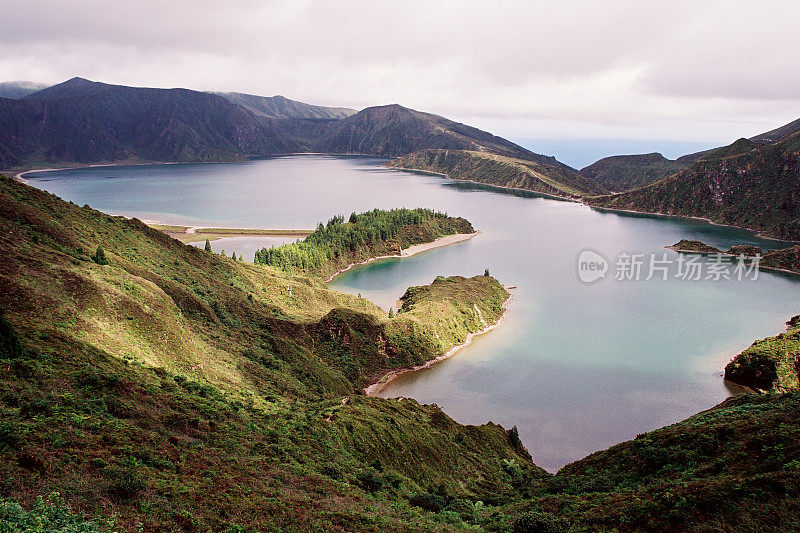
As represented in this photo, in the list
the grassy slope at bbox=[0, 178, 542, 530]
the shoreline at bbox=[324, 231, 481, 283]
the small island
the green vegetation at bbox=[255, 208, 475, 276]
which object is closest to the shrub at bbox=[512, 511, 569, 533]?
the grassy slope at bbox=[0, 178, 542, 530]

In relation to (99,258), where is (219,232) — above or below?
below

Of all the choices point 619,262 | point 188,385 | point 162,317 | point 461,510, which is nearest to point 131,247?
point 162,317

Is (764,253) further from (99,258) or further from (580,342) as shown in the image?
(99,258)

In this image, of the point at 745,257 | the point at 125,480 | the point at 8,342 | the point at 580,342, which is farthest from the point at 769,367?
the point at 745,257

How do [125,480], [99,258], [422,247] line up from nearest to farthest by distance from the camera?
[125,480], [99,258], [422,247]

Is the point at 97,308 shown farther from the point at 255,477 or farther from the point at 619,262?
the point at 619,262

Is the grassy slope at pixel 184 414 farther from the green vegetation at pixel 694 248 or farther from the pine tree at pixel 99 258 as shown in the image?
the green vegetation at pixel 694 248

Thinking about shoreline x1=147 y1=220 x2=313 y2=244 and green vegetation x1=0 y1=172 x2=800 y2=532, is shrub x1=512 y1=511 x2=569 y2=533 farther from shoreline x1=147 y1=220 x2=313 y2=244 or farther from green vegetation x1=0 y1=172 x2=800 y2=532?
shoreline x1=147 y1=220 x2=313 y2=244
